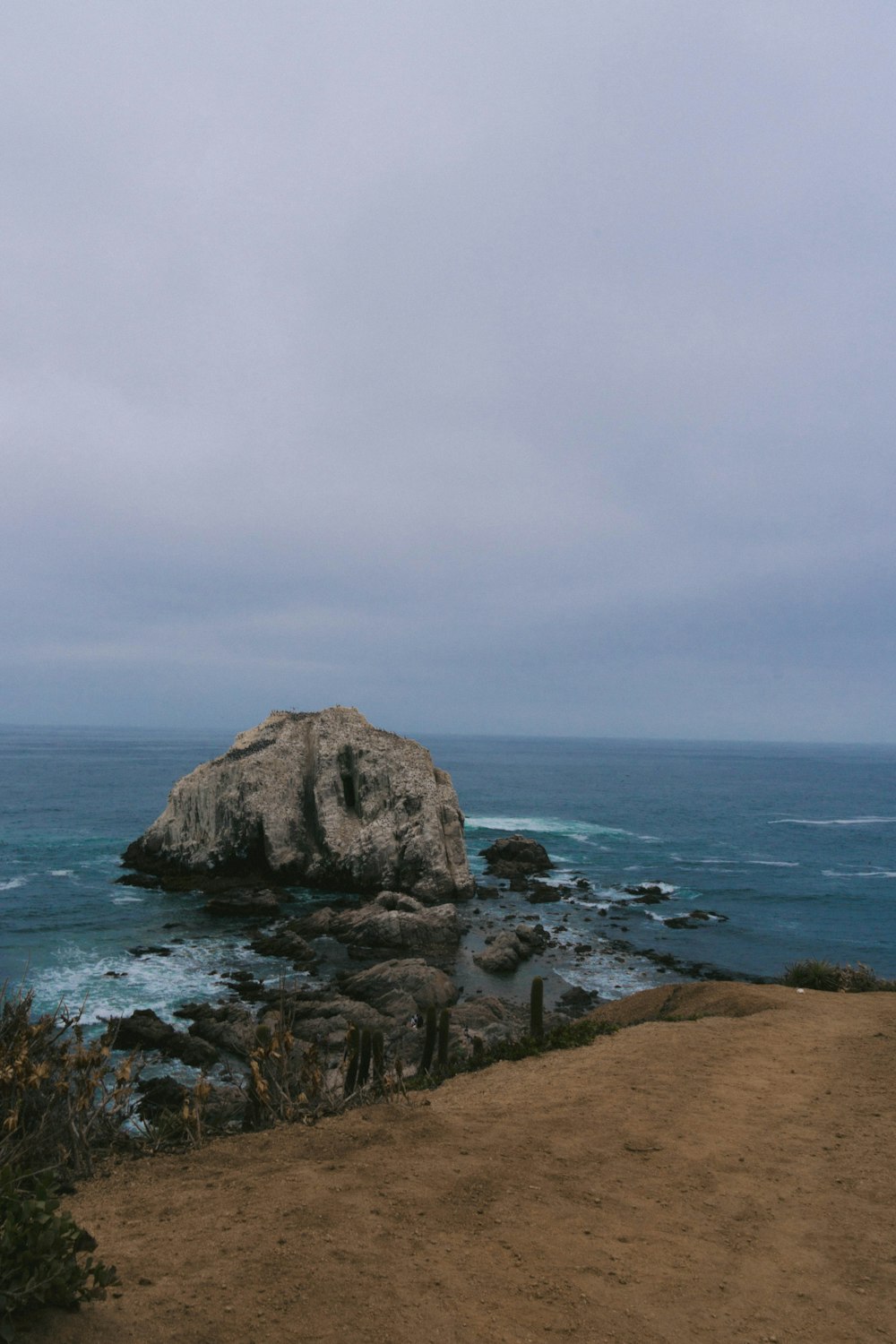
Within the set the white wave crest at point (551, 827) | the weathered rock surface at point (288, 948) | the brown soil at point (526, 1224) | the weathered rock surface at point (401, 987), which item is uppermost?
the brown soil at point (526, 1224)

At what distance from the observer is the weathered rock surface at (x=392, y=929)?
34.1 m

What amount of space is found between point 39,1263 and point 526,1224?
4.81 meters

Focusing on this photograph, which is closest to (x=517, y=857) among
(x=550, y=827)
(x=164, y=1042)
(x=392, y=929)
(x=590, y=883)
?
(x=590, y=883)

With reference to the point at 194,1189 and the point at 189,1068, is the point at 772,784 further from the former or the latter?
the point at 194,1189

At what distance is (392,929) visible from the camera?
1369 inches

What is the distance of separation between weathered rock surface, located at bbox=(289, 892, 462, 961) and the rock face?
544 centimetres

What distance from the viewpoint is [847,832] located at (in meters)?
74.1

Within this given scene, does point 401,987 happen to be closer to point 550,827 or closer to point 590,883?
point 590,883

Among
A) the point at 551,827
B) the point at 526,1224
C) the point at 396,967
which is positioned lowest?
the point at 551,827

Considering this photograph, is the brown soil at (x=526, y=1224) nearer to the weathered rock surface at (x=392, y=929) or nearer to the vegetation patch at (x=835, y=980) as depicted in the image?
the vegetation patch at (x=835, y=980)

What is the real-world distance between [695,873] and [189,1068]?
40511 mm

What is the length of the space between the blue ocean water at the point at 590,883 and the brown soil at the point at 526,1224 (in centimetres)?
1734

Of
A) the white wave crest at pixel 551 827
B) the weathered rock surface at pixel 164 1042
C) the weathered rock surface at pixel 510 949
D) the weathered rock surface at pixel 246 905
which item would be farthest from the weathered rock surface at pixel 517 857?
the weathered rock surface at pixel 164 1042

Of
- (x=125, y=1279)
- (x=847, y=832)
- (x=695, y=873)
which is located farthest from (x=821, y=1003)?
(x=847, y=832)
